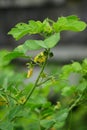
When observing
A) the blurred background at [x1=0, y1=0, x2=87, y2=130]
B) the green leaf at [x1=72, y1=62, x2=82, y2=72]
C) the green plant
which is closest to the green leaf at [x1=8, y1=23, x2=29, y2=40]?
the green plant

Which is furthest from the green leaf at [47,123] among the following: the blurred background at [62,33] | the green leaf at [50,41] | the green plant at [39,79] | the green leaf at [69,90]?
the blurred background at [62,33]

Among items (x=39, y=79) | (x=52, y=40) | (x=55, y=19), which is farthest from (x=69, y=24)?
(x=55, y=19)

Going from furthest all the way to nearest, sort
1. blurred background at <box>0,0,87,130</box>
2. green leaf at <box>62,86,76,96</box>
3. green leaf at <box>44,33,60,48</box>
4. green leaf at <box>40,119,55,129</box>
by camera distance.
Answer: blurred background at <box>0,0,87,130</box>
green leaf at <box>62,86,76,96</box>
green leaf at <box>40,119,55,129</box>
green leaf at <box>44,33,60,48</box>

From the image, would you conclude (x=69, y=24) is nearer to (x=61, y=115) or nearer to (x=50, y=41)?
(x=50, y=41)

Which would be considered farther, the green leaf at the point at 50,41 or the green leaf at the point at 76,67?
the green leaf at the point at 76,67

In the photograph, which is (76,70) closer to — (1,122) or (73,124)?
(1,122)

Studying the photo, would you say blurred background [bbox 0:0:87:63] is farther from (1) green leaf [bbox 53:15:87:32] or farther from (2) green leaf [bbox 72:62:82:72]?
(1) green leaf [bbox 53:15:87:32]

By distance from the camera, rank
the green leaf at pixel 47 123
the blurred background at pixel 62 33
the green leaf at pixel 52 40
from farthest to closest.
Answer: the blurred background at pixel 62 33 → the green leaf at pixel 47 123 → the green leaf at pixel 52 40

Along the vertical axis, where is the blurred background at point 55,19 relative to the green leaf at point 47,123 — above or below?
below

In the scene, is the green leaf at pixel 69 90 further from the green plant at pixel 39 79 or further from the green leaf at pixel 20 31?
the green leaf at pixel 20 31
